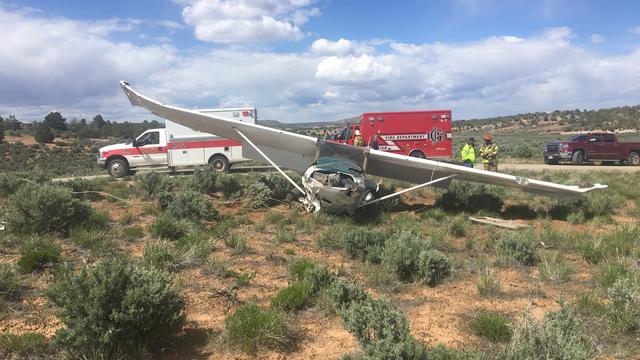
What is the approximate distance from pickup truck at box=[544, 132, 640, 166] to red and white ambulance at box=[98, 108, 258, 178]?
65.7 feet

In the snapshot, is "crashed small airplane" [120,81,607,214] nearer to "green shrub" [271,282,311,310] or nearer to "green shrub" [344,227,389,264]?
"green shrub" [344,227,389,264]

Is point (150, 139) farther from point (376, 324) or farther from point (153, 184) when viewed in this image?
point (376, 324)

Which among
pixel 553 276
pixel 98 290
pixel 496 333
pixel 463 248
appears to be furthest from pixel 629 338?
pixel 98 290

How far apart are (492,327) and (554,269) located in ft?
9.04

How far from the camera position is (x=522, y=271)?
7375 mm

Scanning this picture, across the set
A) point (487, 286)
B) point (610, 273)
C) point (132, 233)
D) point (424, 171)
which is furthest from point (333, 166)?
point (610, 273)

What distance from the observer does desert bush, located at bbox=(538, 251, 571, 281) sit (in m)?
6.85

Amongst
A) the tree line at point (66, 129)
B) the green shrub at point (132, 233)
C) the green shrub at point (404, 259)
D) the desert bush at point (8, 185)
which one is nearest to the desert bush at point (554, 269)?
the green shrub at point (404, 259)

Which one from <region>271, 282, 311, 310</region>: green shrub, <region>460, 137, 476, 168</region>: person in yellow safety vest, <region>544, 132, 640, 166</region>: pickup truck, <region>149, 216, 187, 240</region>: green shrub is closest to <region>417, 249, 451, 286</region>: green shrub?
<region>271, 282, 311, 310</region>: green shrub

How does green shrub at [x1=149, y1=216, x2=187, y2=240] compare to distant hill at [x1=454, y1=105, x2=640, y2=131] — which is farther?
distant hill at [x1=454, y1=105, x2=640, y2=131]

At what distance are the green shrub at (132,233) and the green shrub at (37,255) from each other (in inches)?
53.8

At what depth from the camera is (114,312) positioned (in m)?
4.19

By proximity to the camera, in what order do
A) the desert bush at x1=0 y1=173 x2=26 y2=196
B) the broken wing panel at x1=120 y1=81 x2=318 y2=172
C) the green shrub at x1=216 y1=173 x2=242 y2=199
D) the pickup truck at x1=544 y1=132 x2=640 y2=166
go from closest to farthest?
the broken wing panel at x1=120 y1=81 x2=318 y2=172, the desert bush at x1=0 y1=173 x2=26 y2=196, the green shrub at x1=216 y1=173 x2=242 y2=199, the pickup truck at x1=544 y1=132 x2=640 y2=166

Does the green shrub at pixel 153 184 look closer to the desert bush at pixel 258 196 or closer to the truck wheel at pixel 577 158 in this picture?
the desert bush at pixel 258 196
